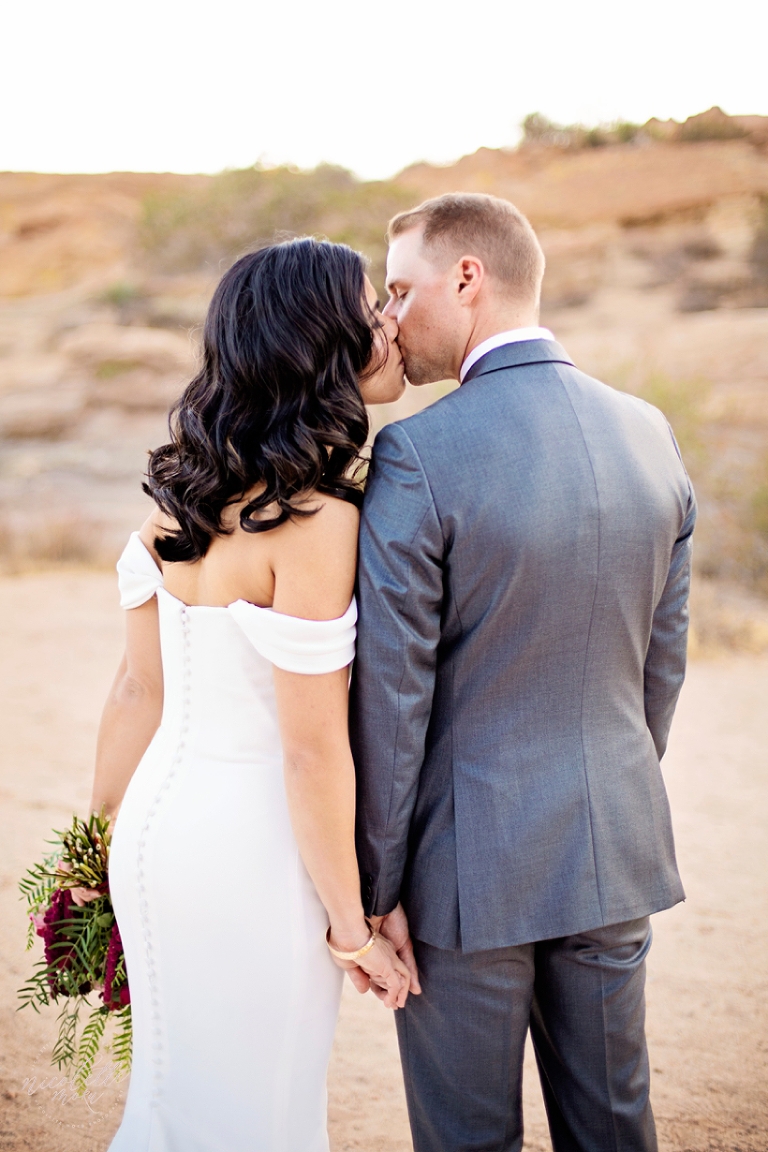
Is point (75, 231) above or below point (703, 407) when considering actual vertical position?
above

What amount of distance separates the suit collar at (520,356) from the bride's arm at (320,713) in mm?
405

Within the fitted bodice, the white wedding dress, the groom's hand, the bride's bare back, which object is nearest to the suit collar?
the bride's bare back

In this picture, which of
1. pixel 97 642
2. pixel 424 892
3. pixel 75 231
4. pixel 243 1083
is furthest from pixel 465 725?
pixel 75 231

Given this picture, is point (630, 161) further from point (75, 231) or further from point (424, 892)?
point (424, 892)

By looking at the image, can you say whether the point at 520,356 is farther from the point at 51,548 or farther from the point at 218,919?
the point at 51,548

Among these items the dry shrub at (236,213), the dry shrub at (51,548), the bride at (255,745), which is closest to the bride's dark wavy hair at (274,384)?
the bride at (255,745)

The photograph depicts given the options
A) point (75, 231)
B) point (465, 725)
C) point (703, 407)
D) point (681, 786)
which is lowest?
point (681, 786)

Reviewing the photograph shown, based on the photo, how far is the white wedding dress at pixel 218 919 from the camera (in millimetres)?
1692

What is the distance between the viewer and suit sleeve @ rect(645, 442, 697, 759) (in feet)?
6.20

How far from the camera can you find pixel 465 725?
164 centimetres

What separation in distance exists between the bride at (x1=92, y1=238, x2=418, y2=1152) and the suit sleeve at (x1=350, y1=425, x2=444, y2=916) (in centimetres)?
5

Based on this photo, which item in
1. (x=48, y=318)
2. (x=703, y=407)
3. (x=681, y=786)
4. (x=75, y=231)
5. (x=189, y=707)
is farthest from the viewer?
(x=75, y=231)

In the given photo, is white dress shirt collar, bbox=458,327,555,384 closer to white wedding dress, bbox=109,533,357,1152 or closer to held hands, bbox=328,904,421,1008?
white wedding dress, bbox=109,533,357,1152

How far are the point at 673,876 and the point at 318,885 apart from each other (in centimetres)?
74
